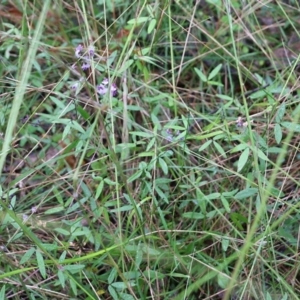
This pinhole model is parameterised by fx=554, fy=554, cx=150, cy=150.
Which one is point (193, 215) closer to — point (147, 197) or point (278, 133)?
point (147, 197)

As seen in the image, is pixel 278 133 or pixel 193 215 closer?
pixel 278 133

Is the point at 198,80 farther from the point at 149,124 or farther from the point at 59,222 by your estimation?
the point at 59,222

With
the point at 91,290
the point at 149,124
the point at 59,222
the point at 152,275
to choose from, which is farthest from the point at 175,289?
the point at 149,124

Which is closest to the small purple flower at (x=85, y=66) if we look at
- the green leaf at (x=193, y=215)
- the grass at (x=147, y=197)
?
the grass at (x=147, y=197)

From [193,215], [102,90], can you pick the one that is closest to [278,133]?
[193,215]

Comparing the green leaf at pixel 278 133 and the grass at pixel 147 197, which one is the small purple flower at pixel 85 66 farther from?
the green leaf at pixel 278 133

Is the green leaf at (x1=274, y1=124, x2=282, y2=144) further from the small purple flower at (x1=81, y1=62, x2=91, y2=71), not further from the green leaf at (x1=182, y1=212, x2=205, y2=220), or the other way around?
the small purple flower at (x1=81, y1=62, x2=91, y2=71)

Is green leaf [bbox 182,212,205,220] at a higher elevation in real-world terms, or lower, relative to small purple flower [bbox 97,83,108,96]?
lower

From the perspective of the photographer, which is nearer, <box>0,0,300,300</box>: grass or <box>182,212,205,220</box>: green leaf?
<box>0,0,300,300</box>: grass

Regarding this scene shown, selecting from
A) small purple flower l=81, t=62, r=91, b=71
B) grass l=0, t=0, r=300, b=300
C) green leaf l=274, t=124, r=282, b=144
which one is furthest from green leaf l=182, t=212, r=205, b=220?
small purple flower l=81, t=62, r=91, b=71

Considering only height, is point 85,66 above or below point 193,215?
above

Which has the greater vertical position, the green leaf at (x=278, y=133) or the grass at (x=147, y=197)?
the green leaf at (x=278, y=133)
